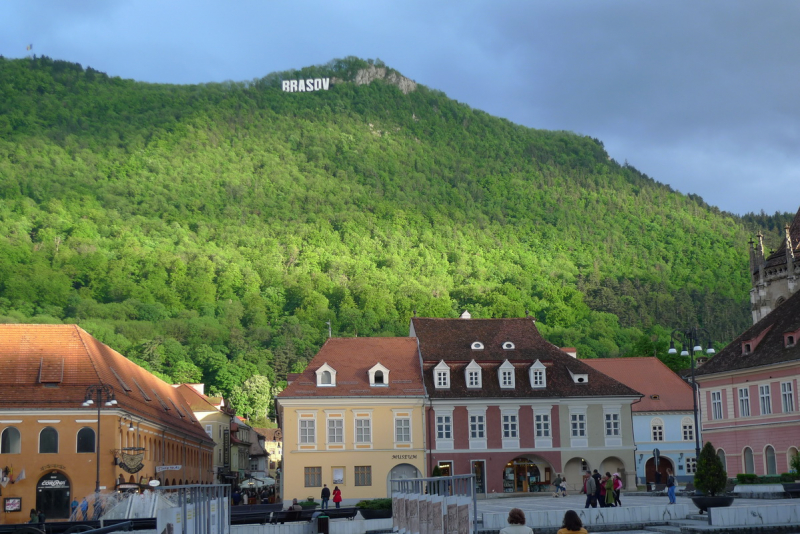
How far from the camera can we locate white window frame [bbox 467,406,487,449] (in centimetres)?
6125

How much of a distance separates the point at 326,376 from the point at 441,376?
7368mm

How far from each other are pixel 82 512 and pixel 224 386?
11191cm

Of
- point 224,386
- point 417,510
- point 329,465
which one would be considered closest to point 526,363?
point 329,465

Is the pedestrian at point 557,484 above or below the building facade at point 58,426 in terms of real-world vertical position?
below

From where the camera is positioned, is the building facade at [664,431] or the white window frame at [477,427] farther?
the building facade at [664,431]

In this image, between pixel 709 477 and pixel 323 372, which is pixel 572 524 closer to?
pixel 709 477

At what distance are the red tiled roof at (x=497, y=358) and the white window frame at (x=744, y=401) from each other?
7605 millimetres

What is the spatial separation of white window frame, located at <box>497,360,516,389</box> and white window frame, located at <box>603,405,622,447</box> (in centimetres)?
617

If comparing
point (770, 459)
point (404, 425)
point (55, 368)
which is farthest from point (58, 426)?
point (770, 459)

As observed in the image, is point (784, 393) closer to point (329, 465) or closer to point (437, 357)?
point (437, 357)

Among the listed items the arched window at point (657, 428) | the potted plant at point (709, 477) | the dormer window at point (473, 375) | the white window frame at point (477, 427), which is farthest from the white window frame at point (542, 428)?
the potted plant at point (709, 477)

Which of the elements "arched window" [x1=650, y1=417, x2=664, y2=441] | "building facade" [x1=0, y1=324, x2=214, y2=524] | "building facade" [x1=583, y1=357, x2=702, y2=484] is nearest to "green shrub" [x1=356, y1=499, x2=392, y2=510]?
"building facade" [x1=0, y1=324, x2=214, y2=524]

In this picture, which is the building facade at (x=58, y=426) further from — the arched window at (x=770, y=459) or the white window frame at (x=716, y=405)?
the white window frame at (x=716, y=405)

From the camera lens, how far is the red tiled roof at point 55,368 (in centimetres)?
4838
